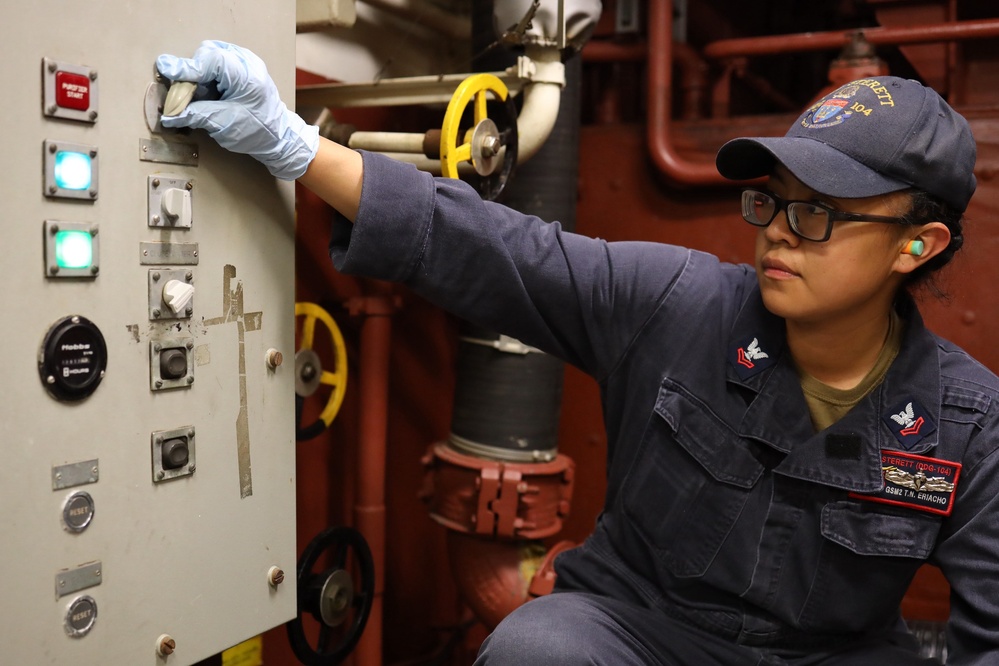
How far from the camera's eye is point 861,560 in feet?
4.27

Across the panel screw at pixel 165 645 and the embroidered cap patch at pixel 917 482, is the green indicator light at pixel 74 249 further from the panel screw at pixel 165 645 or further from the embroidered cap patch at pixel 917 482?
the embroidered cap patch at pixel 917 482

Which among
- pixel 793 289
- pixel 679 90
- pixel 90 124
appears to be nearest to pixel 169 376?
pixel 90 124

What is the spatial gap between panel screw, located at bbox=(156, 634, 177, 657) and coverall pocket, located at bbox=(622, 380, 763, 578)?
711 mm

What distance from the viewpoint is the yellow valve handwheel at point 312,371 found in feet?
5.28

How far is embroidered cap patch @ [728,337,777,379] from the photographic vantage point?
1354 mm

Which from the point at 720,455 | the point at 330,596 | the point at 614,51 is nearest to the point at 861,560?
the point at 720,455

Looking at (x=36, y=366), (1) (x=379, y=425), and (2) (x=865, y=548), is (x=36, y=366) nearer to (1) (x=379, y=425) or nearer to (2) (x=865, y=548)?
(1) (x=379, y=425)

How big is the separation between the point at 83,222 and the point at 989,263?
189 cm

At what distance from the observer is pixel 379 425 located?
1.87m

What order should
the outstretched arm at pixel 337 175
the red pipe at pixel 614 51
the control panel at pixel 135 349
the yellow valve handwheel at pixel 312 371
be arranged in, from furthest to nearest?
the red pipe at pixel 614 51
the yellow valve handwheel at pixel 312 371
the outstretched arm at pixel 337 175
the control panel at pixel 135 349

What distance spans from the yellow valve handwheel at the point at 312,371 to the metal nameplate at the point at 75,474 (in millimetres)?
536

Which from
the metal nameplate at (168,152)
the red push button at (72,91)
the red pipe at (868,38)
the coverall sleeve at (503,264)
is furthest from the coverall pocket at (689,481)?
the red pipe at (868,38)

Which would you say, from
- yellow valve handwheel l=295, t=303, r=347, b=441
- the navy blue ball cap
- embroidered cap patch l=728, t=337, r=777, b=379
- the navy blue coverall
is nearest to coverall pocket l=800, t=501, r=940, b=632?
the navy blue coverall

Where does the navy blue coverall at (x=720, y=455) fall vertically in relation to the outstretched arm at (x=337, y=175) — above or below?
below
